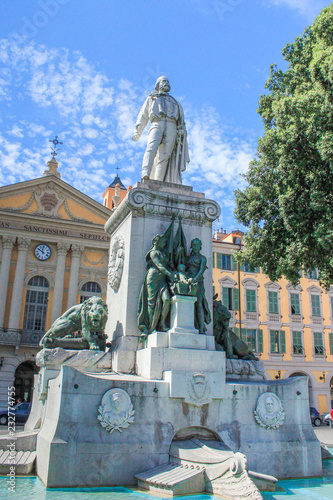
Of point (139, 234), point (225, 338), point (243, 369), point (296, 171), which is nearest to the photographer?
point (243, 369)

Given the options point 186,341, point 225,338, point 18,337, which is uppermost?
point 18,337

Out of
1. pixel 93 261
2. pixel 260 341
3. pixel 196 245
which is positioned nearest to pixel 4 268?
pixel 93 261

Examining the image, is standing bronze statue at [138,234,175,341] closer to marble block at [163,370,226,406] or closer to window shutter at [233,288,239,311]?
marble block at [163,370,226,406]

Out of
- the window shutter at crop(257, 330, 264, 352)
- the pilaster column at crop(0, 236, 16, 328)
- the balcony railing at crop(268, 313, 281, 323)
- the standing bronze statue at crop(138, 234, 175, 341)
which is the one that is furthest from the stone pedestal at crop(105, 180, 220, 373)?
the balcony railing at crop(268, 313, 281, 323)

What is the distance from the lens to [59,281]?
3756cm

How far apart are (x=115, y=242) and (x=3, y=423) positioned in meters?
18.5

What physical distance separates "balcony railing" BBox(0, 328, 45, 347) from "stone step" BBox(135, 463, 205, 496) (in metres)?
30.8

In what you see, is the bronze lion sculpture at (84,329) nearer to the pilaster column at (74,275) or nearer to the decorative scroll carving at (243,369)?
the decorative scroll carving at (243,369)

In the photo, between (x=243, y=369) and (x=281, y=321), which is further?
(x=281, y=321)

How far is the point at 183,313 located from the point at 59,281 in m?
31.5

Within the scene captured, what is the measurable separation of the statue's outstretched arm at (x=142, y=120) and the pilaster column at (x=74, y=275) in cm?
2849

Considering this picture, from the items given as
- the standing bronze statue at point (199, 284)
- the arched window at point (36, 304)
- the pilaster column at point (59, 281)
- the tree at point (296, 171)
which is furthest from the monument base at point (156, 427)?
the arched window at point (36, 304)

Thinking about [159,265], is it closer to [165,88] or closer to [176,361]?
[176,361]

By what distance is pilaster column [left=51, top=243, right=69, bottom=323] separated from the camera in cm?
3669
